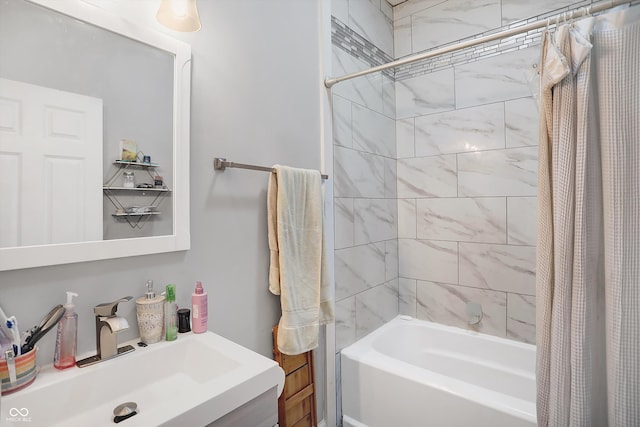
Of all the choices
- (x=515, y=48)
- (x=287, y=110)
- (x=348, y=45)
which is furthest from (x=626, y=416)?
(x=348, y=45)

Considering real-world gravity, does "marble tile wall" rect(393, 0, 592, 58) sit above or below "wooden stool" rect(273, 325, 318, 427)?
above

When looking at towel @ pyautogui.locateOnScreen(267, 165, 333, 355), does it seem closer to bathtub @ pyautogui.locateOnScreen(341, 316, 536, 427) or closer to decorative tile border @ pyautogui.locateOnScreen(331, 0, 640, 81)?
bathtub @ pyautogui.locateOnScreen(341, 316, 536, 427)

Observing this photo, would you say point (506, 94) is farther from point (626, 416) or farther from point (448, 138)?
point (626, 416)

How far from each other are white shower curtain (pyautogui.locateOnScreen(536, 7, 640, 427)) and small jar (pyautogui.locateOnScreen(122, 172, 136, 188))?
1.40 metres

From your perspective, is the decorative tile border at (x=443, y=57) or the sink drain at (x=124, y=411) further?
the decorative tile border at (x=443, y=57)

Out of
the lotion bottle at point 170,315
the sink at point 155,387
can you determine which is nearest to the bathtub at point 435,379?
the sink at point 155,387

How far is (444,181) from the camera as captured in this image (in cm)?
226

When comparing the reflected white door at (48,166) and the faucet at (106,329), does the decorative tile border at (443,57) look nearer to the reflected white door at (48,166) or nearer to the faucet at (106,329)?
the reflected white door at (48,166)

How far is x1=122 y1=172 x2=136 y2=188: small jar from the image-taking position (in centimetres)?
104

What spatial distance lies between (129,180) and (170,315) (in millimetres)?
463

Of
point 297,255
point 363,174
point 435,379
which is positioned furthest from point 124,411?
point 363,174

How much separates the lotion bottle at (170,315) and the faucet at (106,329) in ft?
0.48

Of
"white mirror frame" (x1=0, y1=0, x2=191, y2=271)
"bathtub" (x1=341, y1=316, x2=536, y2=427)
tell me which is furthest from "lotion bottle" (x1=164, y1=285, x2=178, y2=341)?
"bathtub" (x1=341, y1=316, x2=536, y2=427)

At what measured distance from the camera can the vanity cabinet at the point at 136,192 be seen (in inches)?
39.8
